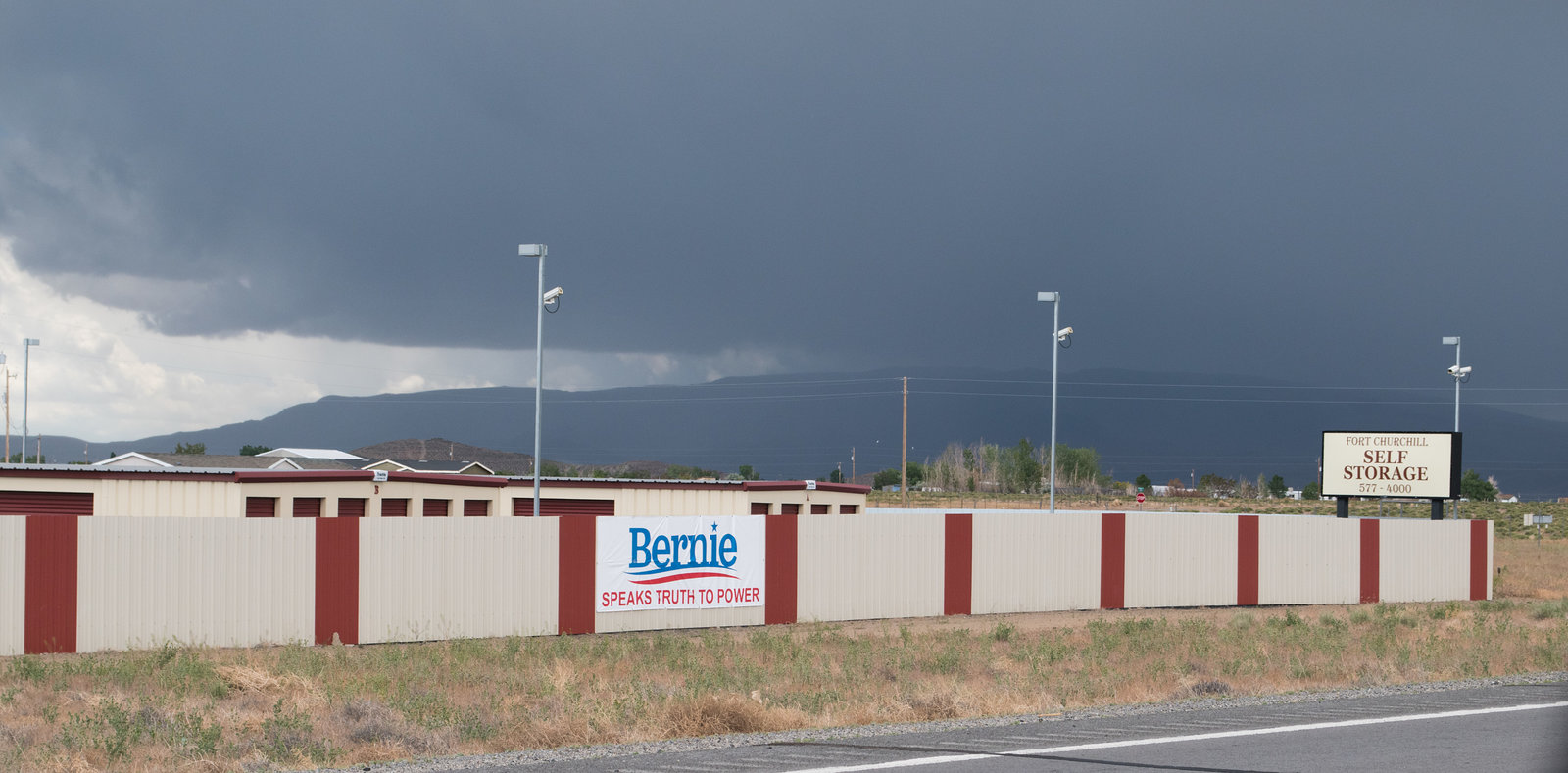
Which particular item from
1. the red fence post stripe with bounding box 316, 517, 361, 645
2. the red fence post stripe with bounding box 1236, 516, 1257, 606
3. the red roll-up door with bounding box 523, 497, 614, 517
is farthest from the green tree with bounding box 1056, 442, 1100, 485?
the red fence post stripe with bounding box 316, 517, 361, 645

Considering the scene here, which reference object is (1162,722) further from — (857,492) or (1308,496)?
(1308,496)

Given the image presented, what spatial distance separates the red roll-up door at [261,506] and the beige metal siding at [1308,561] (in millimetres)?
22237

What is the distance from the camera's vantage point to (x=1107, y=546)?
30078 millimetres

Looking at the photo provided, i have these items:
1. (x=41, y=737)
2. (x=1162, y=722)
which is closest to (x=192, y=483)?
(x=41, y=737)

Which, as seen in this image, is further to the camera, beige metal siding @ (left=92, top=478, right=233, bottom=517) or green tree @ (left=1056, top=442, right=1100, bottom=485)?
green tree @ (left=1056, top=442, right=1100, bottom=485)

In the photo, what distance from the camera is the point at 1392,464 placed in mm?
36562

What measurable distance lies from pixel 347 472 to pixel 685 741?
24.4m

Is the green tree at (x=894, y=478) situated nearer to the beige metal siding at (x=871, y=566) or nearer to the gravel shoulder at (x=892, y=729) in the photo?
the beige metal siding at (x=871, y=566)

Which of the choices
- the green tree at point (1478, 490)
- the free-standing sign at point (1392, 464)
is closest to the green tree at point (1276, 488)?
the green tree at point (1478, 490)

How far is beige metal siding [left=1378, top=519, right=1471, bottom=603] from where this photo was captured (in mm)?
33156

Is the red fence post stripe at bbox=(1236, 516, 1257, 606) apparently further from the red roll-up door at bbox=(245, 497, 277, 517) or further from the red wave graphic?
the red roll-up door at bbox=(245, 497, 277, 517)

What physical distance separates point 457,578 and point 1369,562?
21.1 metres

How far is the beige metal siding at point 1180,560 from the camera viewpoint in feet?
100.0

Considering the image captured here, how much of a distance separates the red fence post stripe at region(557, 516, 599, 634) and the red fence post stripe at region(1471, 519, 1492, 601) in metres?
22.1
